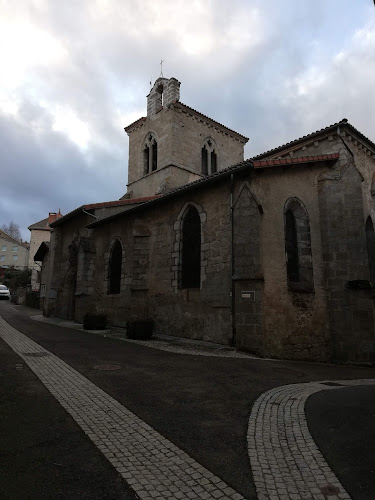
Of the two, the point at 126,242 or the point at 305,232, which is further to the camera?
the point at 126,242

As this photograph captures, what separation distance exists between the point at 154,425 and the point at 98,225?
14043 millimetres

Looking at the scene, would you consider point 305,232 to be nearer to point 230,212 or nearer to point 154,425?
point 230,212

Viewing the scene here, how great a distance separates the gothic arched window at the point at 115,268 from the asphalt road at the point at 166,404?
20.9 feet

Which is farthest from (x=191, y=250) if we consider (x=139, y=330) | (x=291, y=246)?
(x=291, y=246)

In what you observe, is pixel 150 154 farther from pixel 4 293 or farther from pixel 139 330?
pixel 4 293

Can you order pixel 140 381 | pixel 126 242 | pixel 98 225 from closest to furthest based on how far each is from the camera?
pixel 140 381 < pixel 126 242 < pixel 98 225

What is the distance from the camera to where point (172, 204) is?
13.1m

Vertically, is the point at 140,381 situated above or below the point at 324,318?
below

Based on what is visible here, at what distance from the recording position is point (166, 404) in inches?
184

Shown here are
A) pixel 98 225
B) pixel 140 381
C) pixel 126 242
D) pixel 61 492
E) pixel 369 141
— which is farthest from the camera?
pixel 98 225

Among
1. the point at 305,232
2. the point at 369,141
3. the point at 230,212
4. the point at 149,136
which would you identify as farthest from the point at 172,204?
the point at 149,136

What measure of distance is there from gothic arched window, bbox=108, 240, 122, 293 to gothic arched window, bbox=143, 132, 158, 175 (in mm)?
10014

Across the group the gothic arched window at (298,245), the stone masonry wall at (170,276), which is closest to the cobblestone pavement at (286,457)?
the stone masonry wall at (170,276)

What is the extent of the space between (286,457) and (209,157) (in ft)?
75.5
